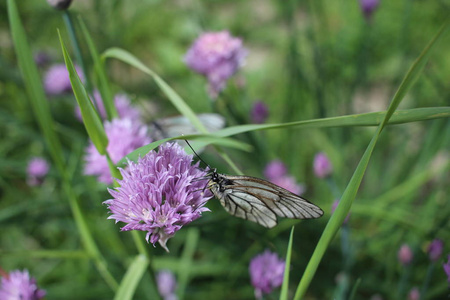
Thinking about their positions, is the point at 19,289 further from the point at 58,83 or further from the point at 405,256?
the point at 58,83

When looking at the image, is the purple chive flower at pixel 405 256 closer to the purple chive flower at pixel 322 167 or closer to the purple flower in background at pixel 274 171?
the purple chive flower at pixel 322 167

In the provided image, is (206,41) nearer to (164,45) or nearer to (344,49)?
(344,49)

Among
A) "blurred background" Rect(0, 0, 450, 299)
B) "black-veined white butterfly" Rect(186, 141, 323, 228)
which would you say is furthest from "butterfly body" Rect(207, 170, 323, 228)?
"blurred background" Rect(0, 0, 450, 299)

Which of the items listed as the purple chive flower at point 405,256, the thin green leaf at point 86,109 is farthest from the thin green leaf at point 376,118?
the purple chive flower at point 405,256

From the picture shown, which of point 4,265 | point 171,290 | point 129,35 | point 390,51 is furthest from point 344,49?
point 4,265

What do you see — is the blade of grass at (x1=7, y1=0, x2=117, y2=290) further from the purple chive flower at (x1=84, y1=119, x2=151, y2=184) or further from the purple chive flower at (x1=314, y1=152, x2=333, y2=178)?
the purple chive flower at (x1=314, y1=152, x2=333, y2=178)

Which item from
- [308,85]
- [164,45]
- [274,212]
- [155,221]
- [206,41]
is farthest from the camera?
[164,45]
